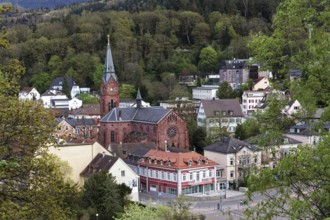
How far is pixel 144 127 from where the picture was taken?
2270 inches

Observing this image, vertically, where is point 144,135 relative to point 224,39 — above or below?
below

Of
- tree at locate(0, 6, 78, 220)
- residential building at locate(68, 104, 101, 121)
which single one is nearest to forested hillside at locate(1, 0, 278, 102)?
residential building at locate(68, 104, 101, 121)

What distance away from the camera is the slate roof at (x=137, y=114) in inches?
2256

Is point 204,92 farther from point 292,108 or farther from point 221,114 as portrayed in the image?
point 292,108

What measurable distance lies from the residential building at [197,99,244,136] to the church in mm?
7020

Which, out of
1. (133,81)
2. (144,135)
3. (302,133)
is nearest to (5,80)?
(302,133)

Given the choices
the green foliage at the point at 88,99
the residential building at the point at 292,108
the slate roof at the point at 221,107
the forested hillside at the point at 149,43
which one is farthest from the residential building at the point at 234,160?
the green foliage at the point at 88,99

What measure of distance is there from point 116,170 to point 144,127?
1572 cm

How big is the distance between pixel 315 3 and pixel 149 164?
3677 centimetres

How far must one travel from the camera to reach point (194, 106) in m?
70.8

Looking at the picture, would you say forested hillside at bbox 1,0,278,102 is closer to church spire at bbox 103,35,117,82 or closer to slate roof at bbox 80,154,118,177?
church spire at bbox 103,35,117,82

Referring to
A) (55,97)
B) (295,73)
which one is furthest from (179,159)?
(55,97)

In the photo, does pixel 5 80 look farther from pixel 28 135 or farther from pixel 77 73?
pixel 77 73

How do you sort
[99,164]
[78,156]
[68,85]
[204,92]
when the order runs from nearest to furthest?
1. [99,164]
2. [78,156]
3. [204,92]
4. [68,85]
